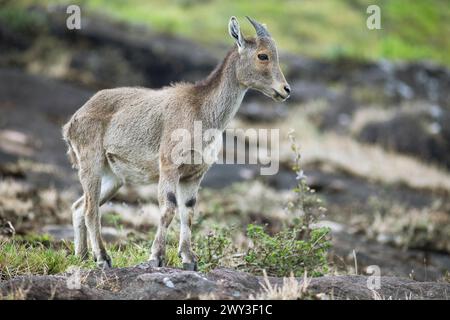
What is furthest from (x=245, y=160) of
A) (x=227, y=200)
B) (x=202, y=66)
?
(x=202, y=66)

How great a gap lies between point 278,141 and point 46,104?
8001mm

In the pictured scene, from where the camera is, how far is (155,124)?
28.1ft

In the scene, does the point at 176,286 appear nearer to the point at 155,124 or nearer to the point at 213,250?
the point at 213,250

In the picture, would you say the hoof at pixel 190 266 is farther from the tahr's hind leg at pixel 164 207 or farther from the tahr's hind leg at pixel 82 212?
the tahr's hind leg at pixel 82 212

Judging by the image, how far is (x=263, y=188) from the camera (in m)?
18.4

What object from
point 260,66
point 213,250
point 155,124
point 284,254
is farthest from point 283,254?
point 260,66

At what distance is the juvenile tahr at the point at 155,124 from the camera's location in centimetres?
838

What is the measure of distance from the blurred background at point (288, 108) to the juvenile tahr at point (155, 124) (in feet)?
4.74

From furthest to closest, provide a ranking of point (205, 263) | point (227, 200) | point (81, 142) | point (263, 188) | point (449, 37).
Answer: point (449, 37)
point (263, 188)
point (227, 200)
point (81, 142)
point (205, 263)

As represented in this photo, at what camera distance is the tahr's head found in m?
8.58

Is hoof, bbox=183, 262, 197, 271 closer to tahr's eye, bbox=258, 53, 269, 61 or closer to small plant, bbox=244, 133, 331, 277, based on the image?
small plant, bbox=244, 133, 331, 277

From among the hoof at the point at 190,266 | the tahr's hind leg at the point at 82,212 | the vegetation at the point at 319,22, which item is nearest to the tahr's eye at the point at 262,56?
the tahr's hind leg at the point at 82,212

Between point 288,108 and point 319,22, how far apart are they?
11875mm
